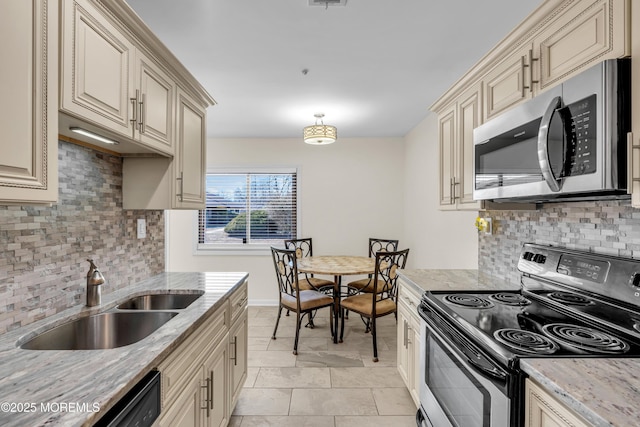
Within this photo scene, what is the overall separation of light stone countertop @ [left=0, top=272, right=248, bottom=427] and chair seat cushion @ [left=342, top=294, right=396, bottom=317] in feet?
6.37

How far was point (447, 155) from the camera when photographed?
240cm

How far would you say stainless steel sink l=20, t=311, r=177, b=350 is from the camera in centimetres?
145

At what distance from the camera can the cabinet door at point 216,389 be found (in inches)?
61.6

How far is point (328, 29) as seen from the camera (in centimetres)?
201

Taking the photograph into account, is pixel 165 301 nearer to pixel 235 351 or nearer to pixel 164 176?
pixel 235 351

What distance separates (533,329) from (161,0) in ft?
7.64

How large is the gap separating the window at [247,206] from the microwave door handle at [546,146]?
3.89m

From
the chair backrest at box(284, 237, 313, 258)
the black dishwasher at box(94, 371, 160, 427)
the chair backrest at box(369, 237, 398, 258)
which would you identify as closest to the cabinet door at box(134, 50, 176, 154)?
the black dishwasher at box(94, 371, 160, 427)

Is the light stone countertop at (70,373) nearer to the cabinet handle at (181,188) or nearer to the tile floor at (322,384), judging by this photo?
the cabinet handle at (181,188)

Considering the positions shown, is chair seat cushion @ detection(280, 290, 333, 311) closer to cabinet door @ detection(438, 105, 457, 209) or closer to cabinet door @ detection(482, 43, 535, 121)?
cabinet door @ detection(438, 105, 457, 209)

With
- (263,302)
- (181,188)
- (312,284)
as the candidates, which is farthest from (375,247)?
(181,188)

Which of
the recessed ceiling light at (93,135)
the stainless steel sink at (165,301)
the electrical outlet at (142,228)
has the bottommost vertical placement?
the stainless steel sink at (165,301)

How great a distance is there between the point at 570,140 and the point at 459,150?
1.03 meters

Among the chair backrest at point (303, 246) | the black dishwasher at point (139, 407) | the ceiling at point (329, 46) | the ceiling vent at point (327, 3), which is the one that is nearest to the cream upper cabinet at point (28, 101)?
the black dishwasher at point (139, 407)
